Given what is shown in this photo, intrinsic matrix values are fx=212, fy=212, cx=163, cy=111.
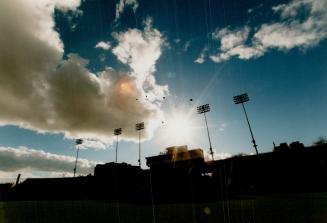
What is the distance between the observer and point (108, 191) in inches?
2309

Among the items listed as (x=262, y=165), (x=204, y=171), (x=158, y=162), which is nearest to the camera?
(x=262, y=165)

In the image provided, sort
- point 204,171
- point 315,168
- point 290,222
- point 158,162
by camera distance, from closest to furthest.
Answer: point 290,222 < point 315,168 < point 204,171 < point 158,162

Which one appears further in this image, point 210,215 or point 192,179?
point 192,179

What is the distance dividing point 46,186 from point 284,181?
214 feet

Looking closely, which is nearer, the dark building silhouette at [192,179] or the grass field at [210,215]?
the grass field at [210,215]

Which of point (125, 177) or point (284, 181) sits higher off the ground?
point (125, 177)

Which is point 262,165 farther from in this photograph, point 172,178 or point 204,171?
point 172,178

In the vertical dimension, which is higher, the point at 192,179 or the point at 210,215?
the point at 192,179

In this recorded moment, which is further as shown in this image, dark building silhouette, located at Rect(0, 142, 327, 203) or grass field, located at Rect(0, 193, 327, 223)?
dark building silhouette, located at Rect(0, 142, 327, 203)

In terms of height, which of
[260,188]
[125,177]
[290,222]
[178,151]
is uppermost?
[178,151]

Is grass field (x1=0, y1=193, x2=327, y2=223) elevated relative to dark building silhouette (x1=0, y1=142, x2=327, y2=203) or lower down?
lower down

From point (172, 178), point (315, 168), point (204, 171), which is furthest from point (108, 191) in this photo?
point (315, 168)

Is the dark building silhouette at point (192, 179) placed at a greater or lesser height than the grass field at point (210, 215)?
greater

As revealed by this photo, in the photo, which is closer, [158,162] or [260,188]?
[260,188]
